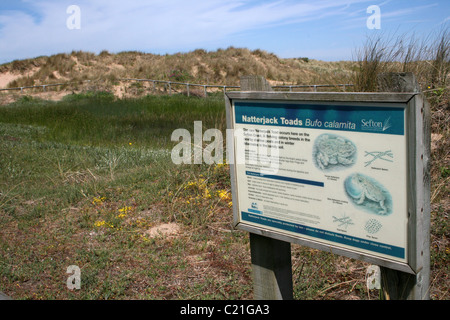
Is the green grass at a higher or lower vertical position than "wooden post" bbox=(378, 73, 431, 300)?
lower

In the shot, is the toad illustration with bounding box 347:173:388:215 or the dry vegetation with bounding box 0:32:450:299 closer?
the toad illustration with bounding box 347:173:388:215

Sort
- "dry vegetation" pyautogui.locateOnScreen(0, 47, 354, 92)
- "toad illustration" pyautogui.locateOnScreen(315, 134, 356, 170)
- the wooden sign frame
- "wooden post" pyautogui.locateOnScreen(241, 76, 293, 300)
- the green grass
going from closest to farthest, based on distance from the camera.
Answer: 1. the wooden sign frame
2. "toad illustration" pyautogui.locateOnScreen(315, 134, 356, 170)
3. "wooden post" pyautogui.locateOnScreen(241, 76, 293, 300)
4. the green grass
5. "dry vegetation" pyautogui.locateOnScreen(0, 47, 354, 92)

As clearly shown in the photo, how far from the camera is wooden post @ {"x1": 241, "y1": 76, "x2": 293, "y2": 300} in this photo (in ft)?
9.30

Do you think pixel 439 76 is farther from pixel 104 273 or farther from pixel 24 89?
pixel 24 89

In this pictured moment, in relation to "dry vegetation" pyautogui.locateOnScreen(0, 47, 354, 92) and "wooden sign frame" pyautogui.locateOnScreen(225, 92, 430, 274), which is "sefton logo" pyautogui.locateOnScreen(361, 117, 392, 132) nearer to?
"wooden sign frame" pyautogui.locateOnScreen(225, 92, 430, 274)

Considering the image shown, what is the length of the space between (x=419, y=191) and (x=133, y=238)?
11.2 feet

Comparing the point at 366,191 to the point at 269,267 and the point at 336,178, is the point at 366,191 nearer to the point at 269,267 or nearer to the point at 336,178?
Answer: the point at 336,178

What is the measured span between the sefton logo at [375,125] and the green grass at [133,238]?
176 cm

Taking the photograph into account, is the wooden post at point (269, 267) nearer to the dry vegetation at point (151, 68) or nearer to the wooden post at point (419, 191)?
the wooden post at point (419, 191)

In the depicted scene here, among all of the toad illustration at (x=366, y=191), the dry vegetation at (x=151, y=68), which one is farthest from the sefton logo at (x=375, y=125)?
the dry vegetation at (x=151, y=68)

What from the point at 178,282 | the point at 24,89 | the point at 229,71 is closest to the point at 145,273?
the point at 178,282

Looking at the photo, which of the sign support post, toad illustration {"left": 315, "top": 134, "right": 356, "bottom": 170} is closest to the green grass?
the sign support post

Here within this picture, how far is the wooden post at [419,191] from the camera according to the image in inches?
81.8

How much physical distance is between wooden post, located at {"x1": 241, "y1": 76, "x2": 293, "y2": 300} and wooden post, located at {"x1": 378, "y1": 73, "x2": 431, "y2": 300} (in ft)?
2.45
